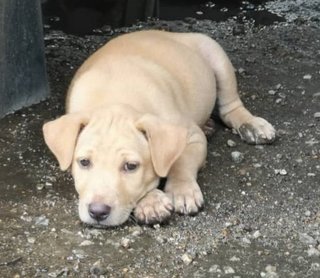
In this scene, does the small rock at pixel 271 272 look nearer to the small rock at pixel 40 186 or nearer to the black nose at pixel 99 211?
the black nose at pixel 99 211

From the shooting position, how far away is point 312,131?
626 cm

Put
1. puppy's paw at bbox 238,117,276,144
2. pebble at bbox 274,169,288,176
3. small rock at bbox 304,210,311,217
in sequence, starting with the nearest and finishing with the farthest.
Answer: small rock at bbox 304,210,311,217
pebble at bbox 274,169,288,176
puppy's paw at bbox 238,117,276,144

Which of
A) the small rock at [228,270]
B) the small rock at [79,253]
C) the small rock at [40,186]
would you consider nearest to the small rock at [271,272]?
the small rock at [228,270]

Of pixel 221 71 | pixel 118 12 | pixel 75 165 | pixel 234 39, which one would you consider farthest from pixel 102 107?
pixel 118 12

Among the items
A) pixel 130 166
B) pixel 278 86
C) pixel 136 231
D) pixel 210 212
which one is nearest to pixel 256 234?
pixel 210 212

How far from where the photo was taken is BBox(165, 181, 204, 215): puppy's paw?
5.00m

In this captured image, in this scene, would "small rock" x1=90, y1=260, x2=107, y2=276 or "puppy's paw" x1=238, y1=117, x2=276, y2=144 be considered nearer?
"small rock" x1=90, y1=260, x2=107, y2=276

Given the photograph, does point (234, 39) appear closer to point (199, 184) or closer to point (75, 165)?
point (199, 184)

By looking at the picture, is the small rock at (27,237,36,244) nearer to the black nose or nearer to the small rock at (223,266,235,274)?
the black nose

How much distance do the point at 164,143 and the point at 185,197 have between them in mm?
429

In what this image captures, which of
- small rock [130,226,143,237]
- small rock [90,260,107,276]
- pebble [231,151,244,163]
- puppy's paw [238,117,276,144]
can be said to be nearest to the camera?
small rock [90,260,107,276]

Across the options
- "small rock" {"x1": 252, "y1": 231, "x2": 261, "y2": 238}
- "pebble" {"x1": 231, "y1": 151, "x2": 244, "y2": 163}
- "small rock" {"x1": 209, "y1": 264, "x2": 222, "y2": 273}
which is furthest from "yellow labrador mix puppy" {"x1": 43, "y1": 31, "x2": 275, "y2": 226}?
"small rock" {"x1": 209, "y1": 264, "x2": 222, "y2": 273}

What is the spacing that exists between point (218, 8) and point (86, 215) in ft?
16.7

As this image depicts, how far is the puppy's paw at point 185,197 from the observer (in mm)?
5004
